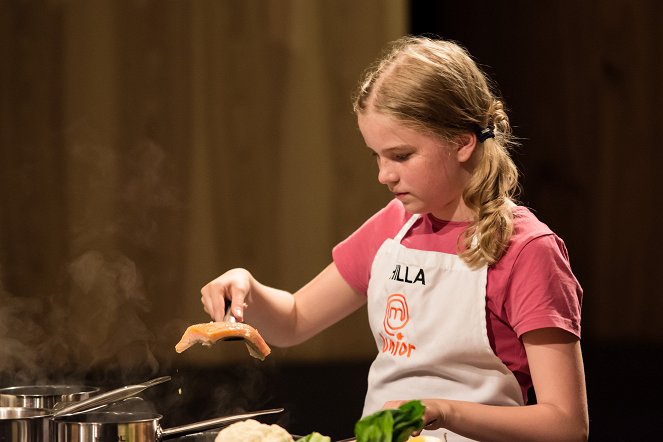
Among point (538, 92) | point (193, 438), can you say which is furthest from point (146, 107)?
point (193, 438)

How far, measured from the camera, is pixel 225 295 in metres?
1.66

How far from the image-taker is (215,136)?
3516mm

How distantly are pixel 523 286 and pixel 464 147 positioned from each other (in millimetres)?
255

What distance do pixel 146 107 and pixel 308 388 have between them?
3.82ft

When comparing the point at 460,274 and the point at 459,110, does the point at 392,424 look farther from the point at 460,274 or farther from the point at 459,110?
the point at 459,110

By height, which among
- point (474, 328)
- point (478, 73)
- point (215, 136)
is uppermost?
point (215, 136)

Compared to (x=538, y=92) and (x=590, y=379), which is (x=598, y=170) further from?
(x=590, y=379)

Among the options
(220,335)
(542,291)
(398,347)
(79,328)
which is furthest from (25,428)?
(79,328)

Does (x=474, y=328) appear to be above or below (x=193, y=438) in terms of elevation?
above

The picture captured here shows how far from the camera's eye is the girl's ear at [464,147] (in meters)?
1.59

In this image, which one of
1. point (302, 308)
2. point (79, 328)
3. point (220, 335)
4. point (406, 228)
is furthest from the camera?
point (79, 328)

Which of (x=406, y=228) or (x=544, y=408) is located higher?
(x=406, y=228)

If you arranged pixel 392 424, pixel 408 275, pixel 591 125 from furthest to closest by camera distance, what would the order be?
pixel 591 125
pixel 408 275
pixel 392 424

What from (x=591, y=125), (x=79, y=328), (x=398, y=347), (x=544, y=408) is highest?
(x=591, y=125)
